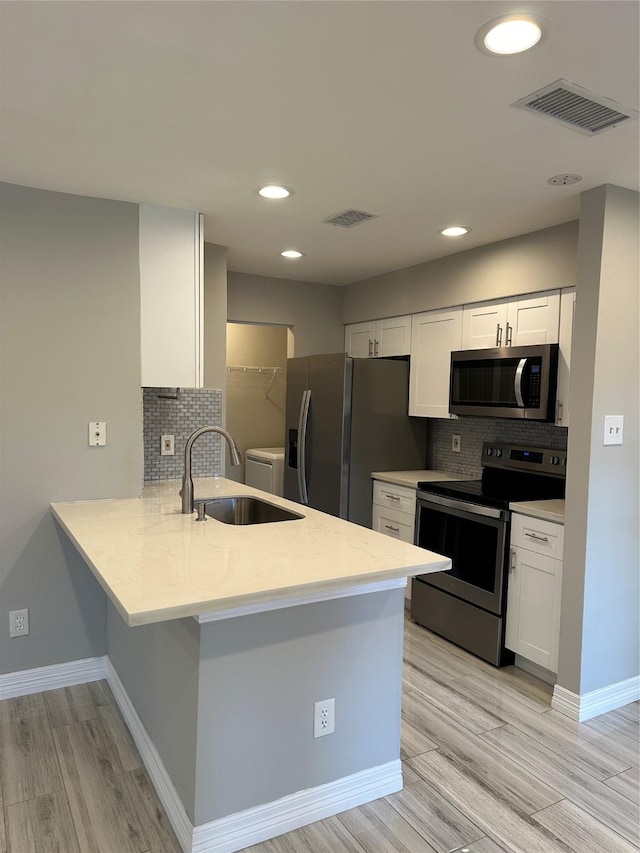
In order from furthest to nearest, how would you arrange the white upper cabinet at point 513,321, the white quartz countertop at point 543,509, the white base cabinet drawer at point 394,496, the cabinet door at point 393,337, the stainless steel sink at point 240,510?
the cabinet door at point 393,337 → the white base cabinet drawer at point 394,496 → the white upper cabinet at point 513,321 → the stainless steel sink at point 240,510 → the white quartz countertop at point 543,509

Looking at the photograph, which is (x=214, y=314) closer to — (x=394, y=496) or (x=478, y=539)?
(x=394, y=496)

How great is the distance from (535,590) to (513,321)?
1466 mm

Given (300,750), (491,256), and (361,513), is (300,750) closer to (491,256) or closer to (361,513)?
(361,513)

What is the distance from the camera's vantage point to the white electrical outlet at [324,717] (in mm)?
1878

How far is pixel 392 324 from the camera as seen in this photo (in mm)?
4250

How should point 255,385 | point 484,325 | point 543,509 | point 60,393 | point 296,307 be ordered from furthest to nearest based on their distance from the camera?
1. point 255,385
2. point 296,307
3. point 484,325
4. point 543,509
5. point 60,393

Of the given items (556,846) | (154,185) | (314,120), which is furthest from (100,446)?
(556,846)

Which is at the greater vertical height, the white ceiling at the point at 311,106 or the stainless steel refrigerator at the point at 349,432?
the white ceiling at the point at 311,106

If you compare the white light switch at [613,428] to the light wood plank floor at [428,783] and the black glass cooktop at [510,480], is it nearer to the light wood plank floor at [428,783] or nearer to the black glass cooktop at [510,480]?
the black glass cooktop at [510,480]

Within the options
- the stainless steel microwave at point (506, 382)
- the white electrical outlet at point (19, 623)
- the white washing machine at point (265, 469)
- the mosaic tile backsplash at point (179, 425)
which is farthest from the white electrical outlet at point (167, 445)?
the stainless steel microwave at point (506, 382)

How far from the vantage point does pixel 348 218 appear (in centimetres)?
298

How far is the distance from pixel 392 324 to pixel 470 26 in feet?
9.34

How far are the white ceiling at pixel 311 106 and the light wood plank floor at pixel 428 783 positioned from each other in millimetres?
2275

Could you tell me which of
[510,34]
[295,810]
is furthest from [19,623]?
[510,34]
